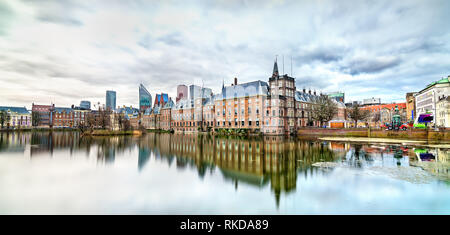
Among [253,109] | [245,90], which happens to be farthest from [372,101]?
[253,109]

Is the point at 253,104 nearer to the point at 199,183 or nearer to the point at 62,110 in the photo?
the point at 199,183

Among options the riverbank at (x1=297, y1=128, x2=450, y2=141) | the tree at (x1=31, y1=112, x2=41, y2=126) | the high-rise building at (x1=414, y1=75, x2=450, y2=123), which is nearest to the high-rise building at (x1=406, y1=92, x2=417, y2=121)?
the high-rise building at (x1=414, y1=75, x2=450, y2=123)

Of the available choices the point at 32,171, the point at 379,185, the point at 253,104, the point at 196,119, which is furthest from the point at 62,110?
the point at 379,185

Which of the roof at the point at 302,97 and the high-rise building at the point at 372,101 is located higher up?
the high-rise building at the point at 372,101

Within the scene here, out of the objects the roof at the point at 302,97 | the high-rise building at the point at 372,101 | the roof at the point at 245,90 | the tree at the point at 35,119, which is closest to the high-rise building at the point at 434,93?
the roof at the point at 302,97

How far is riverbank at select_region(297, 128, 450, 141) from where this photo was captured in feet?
106

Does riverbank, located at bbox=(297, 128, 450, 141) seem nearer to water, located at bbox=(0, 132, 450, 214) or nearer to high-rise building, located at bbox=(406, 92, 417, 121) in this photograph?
water, located at bbox=(0, 132, 450, 214)

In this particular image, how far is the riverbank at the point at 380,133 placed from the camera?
32.2m

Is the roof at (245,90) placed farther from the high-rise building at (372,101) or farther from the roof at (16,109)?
the high-rise building at (372,101)

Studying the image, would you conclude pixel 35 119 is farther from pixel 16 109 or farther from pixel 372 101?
pixel 372 101

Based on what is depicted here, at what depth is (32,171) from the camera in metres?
12.9

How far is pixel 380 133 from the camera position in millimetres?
38688

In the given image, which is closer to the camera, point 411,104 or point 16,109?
point 411,104

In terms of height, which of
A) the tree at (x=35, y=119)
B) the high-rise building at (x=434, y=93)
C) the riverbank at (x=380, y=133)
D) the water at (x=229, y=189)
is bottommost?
the water at (x=229, y=189)
